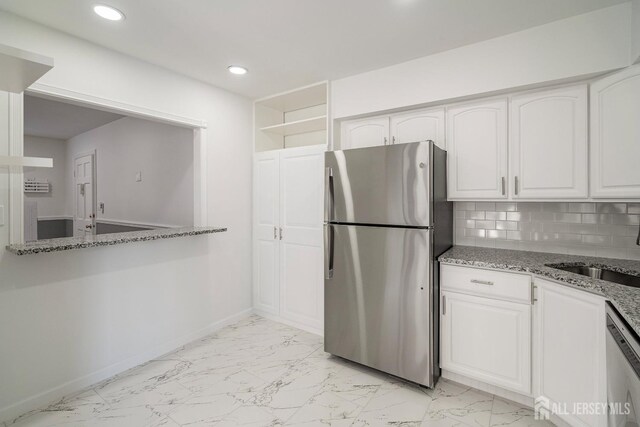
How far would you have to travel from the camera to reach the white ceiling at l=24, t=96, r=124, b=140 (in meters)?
3.73

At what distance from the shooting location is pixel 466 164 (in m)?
2.36

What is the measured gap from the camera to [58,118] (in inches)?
170

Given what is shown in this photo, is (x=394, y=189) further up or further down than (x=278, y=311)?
further up

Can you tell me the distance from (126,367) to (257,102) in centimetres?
275

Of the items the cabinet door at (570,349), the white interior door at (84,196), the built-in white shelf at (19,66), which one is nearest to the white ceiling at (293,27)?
the built-in white shelf at (19,66)

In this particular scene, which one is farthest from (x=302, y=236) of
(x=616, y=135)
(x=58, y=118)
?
(x=58, y=118)

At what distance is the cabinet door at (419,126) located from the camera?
8.09ft

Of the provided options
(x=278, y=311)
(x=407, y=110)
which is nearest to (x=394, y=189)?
(x=407, y=110)

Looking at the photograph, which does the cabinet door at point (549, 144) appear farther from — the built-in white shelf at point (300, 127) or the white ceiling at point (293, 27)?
the built-in white shelf at point (300, 127)

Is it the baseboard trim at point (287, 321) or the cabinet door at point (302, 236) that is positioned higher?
the cabinet door at point (302, 236)

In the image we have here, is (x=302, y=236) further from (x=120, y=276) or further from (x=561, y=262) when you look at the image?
(x=561, y=262)

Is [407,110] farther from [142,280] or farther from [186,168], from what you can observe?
[142,280]

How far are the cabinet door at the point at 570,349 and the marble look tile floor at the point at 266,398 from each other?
31 centimetres

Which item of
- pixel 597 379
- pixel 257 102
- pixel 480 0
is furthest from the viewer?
pixel 257 102
